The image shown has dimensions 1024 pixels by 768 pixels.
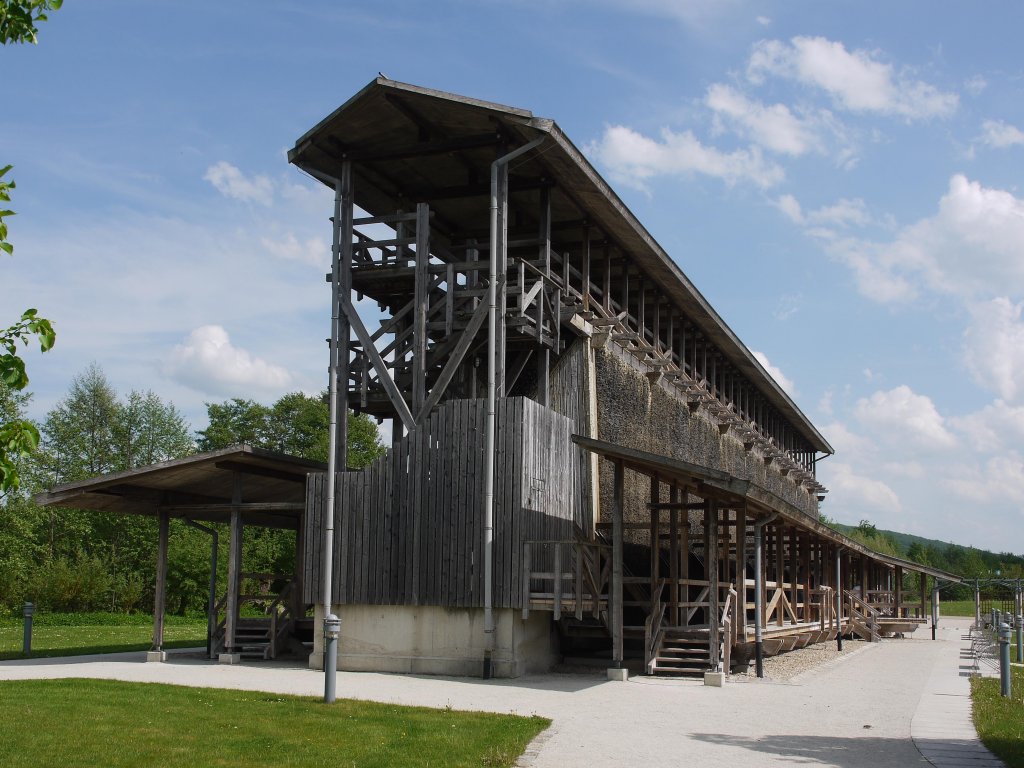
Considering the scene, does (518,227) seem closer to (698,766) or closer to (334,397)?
(334,397)

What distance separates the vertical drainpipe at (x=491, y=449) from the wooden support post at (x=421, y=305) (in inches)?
49.1

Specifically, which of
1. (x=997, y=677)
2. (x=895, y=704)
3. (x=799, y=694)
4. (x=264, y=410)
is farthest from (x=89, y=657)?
(x=264, y=410)

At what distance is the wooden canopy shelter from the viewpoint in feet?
55.6

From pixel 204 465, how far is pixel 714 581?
26.9 feet

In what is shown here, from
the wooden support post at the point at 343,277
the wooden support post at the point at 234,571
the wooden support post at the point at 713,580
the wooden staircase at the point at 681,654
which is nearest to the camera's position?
the wooden support post at the point at 713,580

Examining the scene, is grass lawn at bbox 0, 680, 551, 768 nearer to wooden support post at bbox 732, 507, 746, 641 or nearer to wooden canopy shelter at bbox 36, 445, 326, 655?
wooden canopy shelter at bbox 36, 445, 326, 655

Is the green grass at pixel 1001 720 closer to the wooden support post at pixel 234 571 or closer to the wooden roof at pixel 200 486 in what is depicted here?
the wooden roof at pixel 200 486

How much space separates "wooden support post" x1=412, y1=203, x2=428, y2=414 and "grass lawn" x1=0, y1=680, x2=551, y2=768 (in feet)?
19.3

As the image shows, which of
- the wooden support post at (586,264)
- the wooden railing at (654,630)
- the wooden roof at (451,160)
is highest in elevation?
the wooden roof at (451,160)

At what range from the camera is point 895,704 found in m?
12.1

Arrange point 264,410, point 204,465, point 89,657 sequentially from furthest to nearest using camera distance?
1. point 264,410
2. point 89,657
3. point 204,465

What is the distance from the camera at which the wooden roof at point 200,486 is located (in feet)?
55.0

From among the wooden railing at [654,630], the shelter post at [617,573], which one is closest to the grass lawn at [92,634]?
the shelter post at [617,573]

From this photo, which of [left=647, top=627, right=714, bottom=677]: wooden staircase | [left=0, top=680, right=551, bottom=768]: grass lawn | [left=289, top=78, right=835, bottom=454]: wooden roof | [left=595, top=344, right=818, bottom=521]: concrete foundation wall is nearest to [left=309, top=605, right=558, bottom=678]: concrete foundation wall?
[left=647, top=627, right=714, bottom=677]: wooden staircase
